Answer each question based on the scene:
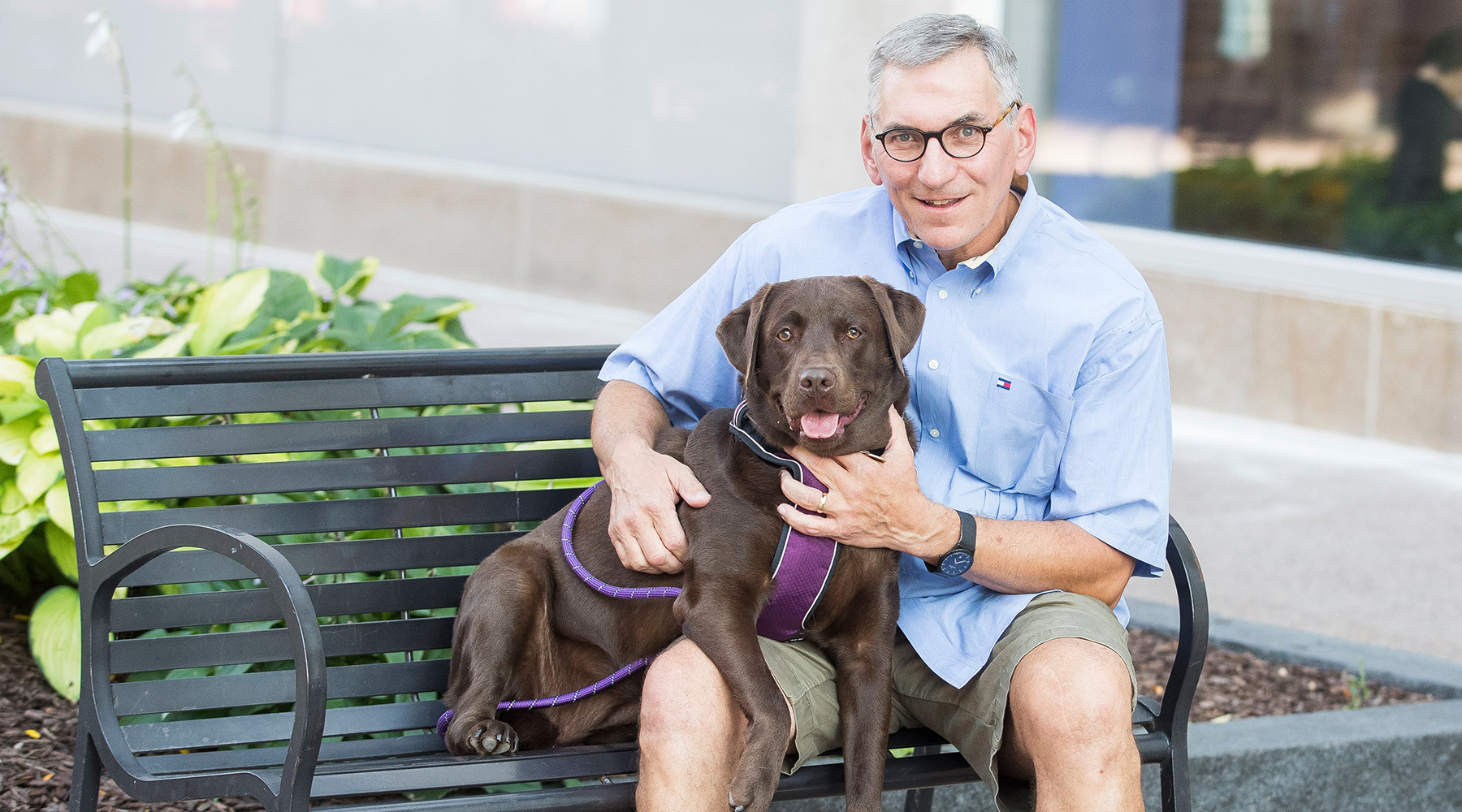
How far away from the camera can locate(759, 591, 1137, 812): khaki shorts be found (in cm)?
271

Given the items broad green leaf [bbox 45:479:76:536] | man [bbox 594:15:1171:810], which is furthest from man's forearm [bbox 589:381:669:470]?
broad green leaf [bbox 45:479:76:536]

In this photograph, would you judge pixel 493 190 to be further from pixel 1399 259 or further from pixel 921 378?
pixel 921 378

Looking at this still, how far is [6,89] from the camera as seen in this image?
46.3 ft

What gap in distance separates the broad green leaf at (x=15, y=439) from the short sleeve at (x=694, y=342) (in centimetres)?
146

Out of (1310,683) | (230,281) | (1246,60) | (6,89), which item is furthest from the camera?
(6,89)

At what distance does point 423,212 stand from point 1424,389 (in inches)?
269

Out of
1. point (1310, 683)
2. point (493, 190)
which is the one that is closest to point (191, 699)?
point (1310, 683)

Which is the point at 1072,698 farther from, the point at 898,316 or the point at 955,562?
the point at 898,316

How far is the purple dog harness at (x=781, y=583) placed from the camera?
2.74 metres

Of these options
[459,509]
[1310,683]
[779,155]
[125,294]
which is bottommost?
[1310,683]

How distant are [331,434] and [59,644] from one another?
972 millimetres

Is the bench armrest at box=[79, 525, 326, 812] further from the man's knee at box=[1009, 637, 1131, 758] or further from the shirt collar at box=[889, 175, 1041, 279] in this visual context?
the shirt collar at box=[889, 175, 1041, 279]

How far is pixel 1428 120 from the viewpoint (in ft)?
23.1

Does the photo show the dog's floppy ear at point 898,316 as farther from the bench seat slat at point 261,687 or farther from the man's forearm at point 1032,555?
the bench seat slat at point 261,687
